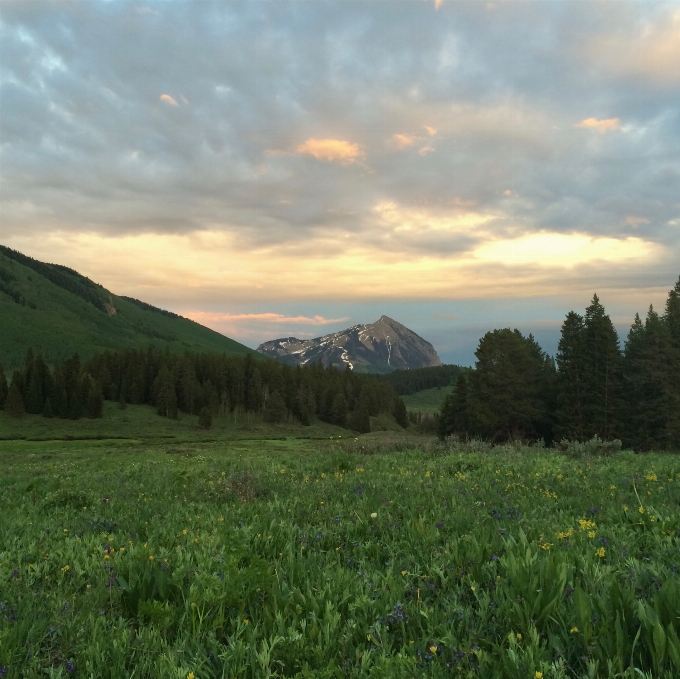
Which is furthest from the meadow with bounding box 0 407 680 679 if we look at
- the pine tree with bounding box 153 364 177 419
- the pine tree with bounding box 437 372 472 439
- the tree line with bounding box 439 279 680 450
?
the pine tree with bounding box 153 364 177 419

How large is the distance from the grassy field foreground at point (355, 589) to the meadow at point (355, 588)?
0.02 metres

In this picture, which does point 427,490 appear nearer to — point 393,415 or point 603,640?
point 603,640

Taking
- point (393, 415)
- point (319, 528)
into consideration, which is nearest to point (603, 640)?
point (319, 528)

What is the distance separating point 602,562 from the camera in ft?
15.9

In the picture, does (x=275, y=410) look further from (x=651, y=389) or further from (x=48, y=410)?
(x=651, y=389)

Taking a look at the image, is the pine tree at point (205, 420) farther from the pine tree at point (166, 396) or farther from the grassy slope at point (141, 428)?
the pine tree at point (166, 396)

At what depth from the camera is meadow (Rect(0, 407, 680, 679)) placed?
3260 mm

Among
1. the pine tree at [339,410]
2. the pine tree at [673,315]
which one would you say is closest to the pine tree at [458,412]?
the pine tree at [673,315]

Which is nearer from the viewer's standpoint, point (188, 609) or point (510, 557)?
point (188, 609)

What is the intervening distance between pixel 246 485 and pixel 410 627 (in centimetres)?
716

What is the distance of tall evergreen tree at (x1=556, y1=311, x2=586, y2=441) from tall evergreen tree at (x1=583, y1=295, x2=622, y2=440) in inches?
25.7

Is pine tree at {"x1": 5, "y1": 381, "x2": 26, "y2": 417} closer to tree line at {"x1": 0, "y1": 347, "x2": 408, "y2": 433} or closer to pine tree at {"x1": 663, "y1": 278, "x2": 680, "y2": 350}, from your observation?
tree line at {"x1": 0, "y1": 347, "x2": 408, "y2": 433}

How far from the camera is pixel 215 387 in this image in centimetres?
15150

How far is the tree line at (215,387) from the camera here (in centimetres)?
13525
